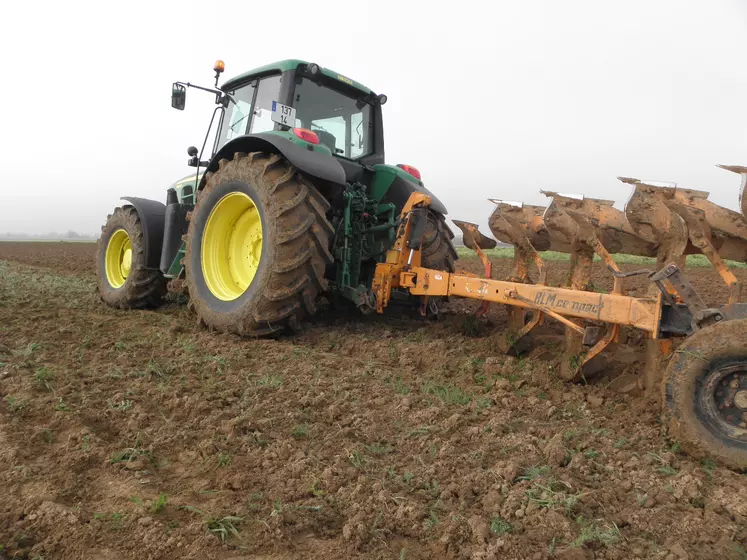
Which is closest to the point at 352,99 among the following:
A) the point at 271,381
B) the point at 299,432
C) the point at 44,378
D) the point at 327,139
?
the point at 327,139

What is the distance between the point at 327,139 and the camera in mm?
4824

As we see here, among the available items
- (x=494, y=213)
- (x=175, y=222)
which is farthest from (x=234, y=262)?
(x=494, y=213)

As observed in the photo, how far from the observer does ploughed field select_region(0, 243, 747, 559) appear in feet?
5.33

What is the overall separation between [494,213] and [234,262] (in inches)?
87.7

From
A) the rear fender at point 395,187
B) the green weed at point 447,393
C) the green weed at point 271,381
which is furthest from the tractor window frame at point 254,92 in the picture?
the green weed at point 447,393

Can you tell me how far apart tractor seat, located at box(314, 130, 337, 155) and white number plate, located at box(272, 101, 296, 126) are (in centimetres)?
46

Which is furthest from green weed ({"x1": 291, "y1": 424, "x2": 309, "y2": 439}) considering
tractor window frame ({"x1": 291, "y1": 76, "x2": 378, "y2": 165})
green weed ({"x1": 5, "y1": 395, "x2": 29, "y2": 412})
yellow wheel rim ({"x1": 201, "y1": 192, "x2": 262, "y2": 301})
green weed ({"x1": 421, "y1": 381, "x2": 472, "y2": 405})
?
tractor window frame ({"x1": 291, "y1": 76, "x2": 378, "y2": 165})

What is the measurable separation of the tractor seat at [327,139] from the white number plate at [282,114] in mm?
456

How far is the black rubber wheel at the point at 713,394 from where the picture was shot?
210cm

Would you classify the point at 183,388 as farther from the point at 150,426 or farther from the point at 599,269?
the point at 599,269

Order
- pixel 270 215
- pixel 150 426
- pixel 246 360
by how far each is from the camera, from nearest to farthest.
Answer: pixel 150 426 → pixel 246 360 → pixel 270 215

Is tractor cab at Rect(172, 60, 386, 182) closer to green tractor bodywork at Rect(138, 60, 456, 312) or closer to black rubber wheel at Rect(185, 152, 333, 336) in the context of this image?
green tractor bodywork at Rect(138, 60, 456, 312)

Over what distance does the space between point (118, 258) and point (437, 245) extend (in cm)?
388

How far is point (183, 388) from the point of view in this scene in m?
2.86
